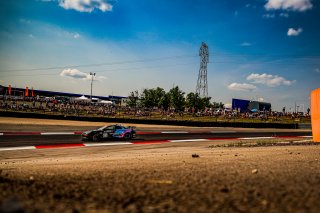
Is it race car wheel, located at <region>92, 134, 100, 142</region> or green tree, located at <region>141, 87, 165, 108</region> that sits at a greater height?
green tree, located at <region>141, 87, 165, 108</region>

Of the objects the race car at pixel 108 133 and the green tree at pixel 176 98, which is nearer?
the race car at pixel 108 133

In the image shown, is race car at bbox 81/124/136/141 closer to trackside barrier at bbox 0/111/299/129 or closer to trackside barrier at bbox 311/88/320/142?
trackside barrier at bbox 311/88/320/142

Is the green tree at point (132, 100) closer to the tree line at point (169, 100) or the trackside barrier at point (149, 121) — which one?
the tree line at point (169, 100)

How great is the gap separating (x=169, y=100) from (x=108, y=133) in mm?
60212

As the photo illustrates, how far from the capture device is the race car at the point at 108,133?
1662cm

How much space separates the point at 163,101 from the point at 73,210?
74.4 m

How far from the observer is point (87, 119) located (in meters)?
32.3

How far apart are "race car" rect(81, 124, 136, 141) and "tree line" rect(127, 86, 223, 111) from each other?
176ft

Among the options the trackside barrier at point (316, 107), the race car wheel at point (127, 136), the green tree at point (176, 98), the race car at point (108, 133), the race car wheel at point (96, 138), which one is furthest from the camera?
the green tree at point (176, 98)

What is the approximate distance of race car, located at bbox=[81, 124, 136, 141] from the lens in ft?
54.5

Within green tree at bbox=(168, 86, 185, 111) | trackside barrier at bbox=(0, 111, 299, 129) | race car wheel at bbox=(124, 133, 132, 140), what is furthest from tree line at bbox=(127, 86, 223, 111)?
race car wheel at bbox=(124, 133, 132, 140)

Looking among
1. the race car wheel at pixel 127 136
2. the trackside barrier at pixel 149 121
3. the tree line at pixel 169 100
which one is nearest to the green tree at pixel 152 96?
the tree line at pixel 169 100

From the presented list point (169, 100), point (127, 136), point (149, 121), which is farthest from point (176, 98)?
point (127, 136)

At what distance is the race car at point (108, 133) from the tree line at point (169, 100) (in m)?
53.6
